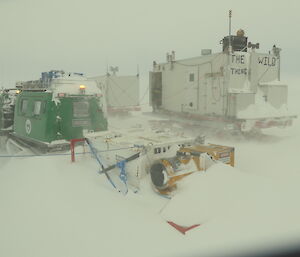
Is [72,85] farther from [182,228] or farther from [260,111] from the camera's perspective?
[260,111]

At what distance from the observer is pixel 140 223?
4664 mm

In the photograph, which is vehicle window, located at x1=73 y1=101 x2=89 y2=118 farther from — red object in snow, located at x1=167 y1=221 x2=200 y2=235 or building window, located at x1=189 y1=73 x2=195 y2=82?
building window, located at x1=189 y1=73 x2=195 y2=82

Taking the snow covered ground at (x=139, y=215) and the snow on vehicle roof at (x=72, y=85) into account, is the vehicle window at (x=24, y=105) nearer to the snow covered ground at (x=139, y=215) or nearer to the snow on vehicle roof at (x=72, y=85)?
the snow on vehicle roof at (x=72, y=85)

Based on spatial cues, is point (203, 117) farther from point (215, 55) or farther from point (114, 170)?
point (114, 170)

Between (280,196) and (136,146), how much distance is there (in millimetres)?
2648

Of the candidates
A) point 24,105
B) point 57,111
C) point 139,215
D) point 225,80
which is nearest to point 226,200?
point 139,215

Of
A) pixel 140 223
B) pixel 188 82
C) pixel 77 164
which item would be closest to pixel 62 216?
pixel 140 223

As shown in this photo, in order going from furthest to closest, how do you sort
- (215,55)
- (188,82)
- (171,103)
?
1. (171,103)
2. (188,82)
3. (215,55)

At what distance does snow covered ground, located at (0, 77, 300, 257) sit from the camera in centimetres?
383

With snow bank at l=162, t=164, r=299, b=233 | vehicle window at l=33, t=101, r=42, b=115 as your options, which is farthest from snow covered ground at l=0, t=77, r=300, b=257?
vehicle window at l=33, t=101, r=42, b=115

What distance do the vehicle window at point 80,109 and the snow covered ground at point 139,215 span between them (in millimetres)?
2391

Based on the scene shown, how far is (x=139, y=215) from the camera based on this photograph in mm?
4930

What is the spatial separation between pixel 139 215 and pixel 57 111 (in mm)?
4773

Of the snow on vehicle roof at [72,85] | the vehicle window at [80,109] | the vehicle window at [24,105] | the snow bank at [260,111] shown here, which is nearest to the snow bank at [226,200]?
the vehicle window at [80,109]
